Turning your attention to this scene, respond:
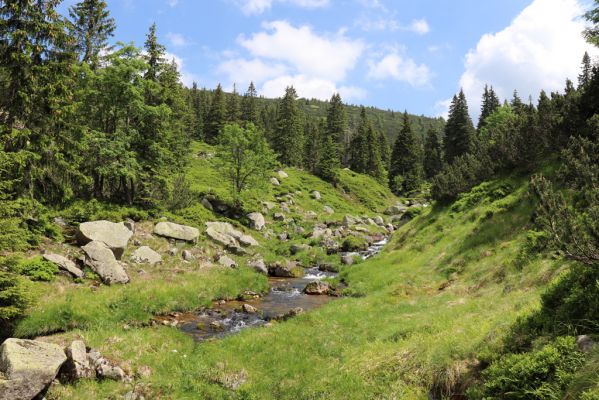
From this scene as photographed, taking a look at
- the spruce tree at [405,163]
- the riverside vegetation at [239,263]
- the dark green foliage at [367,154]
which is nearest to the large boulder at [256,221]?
the riverside vegetation at [239,263]

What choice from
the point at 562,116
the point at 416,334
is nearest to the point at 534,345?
the point at 416,334

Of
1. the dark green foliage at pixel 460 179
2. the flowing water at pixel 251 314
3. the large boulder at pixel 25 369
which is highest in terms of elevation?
the dark green foliage at pixel 460 179

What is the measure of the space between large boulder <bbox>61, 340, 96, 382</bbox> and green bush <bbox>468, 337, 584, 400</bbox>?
456 inches

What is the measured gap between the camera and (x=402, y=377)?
10.1 metres

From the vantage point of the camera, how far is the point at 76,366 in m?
12.3

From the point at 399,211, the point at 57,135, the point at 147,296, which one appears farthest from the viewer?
the point at 399,211

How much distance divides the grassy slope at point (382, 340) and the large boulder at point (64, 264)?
6.82 m

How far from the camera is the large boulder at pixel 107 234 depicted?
2539 cm

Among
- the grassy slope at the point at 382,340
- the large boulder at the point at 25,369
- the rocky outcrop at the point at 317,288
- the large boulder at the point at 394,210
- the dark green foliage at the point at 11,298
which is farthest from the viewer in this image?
the large boulder at the point at 394,210

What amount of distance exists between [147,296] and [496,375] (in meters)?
18.2

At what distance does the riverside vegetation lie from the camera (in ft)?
29.8

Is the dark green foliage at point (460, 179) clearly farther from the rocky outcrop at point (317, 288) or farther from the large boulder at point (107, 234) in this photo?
the large boulder at point (107, 234)

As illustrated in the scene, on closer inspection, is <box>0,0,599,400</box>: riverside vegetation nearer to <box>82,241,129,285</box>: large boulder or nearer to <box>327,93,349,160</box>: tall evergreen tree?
<box>82,241,129,285</box>: large boulder

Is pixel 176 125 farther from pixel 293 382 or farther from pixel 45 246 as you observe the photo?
pixel 293 382
